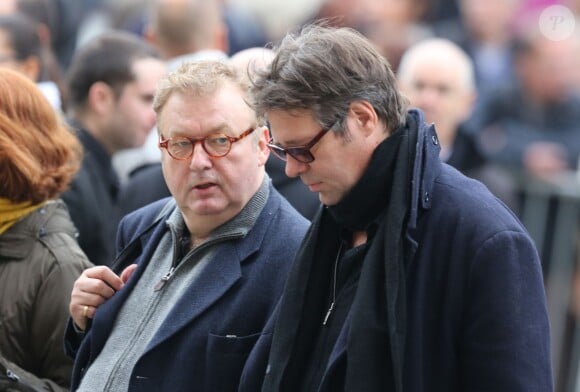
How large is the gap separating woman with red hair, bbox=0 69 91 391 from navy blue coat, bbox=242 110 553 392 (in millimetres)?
1259

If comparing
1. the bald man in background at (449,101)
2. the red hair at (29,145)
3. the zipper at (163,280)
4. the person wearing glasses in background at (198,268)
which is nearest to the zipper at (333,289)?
the person wearing glasses in background at (198,268)

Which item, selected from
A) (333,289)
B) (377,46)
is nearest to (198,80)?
(333,289)

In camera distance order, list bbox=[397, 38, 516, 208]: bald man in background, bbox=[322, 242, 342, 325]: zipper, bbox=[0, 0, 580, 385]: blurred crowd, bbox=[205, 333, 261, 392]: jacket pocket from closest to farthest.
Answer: bbox=[322, 242, 342, 325]: zipper, bbox=[205, 333, 261, 392]: jacket pocket, bbox=[0, 0, 580, 385]: blurred crowd, bbox=[397, 38, 516, 208]: bald man in background

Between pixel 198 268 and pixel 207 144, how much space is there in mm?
368

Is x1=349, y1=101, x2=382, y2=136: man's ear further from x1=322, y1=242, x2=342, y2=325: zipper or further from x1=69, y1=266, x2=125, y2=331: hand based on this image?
x1=69, y1=266, x2=125, y2=331: hand

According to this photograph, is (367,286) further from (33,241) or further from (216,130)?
(33,241)

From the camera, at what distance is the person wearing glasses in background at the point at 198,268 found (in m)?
3.14

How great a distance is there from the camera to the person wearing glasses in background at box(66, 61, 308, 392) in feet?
10.3

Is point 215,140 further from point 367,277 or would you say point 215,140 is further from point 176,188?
point 367,277

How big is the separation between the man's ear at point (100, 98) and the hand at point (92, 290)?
7.65ft

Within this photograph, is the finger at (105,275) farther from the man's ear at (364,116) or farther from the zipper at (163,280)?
the man's ear at (364,116)

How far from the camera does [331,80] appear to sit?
2.74m

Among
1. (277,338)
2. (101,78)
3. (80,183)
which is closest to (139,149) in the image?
(101,78)

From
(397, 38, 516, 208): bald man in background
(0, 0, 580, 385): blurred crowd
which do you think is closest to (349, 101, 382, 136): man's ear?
(0, 0, 580, 385): blurred crowd
